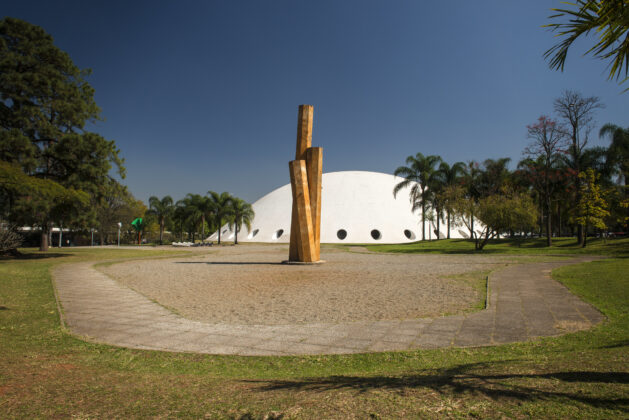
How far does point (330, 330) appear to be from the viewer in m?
5.05

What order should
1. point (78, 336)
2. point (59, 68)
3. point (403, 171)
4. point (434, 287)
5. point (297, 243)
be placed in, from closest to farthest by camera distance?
point (78, 336) < point (434, 287) < point (297, 243) < point (59, 68) < point (403, 171)

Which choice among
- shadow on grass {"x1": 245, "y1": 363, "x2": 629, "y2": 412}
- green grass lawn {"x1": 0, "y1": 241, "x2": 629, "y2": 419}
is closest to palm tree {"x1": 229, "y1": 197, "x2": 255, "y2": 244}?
green grass lawn {"x1": 0, "y1": 241, "x2": 629, "y2": 419}

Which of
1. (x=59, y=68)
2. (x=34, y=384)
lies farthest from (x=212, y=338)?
(x=59, y=68)

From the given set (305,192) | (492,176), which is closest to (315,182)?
(305,192)

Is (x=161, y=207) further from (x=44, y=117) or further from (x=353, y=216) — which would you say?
(x=44, y=117)

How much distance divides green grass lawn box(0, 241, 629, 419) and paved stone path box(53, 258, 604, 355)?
336mm

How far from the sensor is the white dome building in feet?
142

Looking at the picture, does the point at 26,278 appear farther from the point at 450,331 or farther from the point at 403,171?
the point at 403,171

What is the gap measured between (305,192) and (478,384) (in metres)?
13.5

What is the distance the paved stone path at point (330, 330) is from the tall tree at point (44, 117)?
54.4 feet

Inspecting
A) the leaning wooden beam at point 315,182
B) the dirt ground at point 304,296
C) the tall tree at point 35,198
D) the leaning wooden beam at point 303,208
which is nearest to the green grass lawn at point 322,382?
the dirt ground at point 304,296

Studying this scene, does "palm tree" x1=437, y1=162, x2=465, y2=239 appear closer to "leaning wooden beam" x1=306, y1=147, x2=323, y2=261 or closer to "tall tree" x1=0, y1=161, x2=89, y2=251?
"leaning wooden beam" x1=306, y1=147, x2=323, y2=261

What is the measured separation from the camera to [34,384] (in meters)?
2.90

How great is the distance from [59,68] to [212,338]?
2446cm
